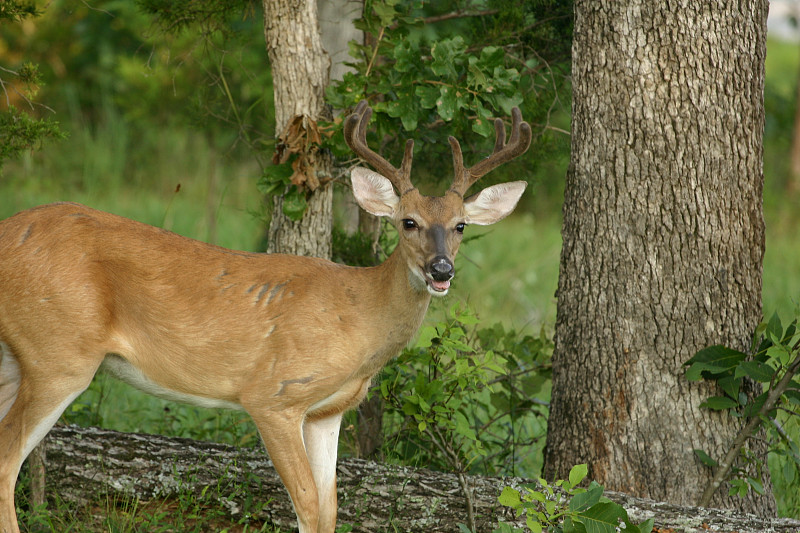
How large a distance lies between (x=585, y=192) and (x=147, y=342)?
90.6 inches

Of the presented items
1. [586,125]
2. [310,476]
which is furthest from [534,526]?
[586,125]

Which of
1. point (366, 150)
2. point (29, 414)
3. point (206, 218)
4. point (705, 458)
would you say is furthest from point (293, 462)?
point (206, 218)

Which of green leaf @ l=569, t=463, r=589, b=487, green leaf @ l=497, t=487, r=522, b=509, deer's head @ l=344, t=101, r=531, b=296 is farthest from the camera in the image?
deer's head @ l=344, t=101, r=531, b=296

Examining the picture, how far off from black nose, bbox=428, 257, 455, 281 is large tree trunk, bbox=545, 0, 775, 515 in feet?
3.34

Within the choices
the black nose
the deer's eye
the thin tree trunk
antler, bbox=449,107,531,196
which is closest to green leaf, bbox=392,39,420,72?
antler, bbox=449,107,531,196

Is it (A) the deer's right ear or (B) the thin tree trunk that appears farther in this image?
(B) the thin tree trunk

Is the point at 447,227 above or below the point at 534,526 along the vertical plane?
above

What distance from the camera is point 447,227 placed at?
14.1 ft

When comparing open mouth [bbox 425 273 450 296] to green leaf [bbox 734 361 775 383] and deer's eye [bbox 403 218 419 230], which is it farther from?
green leaf [bbox 734 361 775 383]

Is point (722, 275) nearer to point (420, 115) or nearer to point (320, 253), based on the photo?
point (420, 115)

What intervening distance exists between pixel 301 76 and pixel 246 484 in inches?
86.8

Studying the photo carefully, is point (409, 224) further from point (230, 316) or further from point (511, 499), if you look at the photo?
point (511, 499)

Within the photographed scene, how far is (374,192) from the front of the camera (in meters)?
4.50

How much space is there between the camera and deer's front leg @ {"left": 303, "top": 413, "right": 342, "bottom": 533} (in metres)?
4.36
